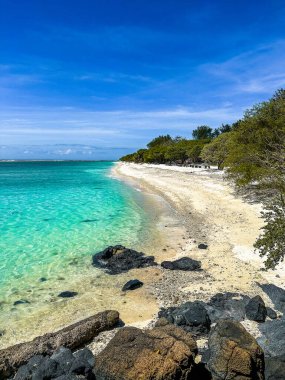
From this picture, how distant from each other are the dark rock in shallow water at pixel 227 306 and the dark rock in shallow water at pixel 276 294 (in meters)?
0.88

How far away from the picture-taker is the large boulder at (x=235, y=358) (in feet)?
21.9

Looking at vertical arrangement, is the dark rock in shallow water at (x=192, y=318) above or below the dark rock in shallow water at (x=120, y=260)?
above

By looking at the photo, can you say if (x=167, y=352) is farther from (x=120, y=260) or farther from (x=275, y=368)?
(x=120, y=260)

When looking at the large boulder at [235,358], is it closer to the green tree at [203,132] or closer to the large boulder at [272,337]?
the large boulder at [272,337]

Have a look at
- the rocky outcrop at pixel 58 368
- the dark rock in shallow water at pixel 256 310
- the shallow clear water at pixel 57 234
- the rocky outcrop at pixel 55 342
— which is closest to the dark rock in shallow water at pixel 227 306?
the dark rock in shallow water at pixel 256 310

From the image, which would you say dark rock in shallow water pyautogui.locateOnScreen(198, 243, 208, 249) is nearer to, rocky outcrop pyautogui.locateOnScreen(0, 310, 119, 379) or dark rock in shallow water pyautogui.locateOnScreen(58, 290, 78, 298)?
dark rock in shallow water pyautogui.locateOnScreen(58, 290, 78, 298)

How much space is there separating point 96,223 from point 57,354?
18433mm

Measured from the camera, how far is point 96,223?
1032 inches

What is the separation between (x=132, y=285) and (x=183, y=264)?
120 inches

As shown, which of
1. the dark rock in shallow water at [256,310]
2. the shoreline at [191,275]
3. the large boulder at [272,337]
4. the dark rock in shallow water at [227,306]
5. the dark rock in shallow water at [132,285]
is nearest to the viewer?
the large boulder at [272,337]

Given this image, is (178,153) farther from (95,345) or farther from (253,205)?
(95,345)

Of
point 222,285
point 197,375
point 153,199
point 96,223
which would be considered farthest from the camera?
point 153,199

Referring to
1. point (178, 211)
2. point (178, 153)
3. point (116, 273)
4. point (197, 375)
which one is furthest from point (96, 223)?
point (178, 153)

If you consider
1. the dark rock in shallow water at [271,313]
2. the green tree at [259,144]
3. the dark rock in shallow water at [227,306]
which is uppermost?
the green tree at [259,144]
